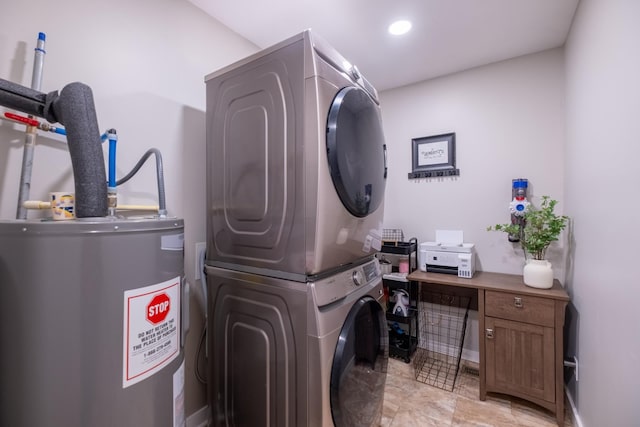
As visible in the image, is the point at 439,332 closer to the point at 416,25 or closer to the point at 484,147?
the point at 484,147

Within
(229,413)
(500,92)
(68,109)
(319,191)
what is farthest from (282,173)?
(500,92)

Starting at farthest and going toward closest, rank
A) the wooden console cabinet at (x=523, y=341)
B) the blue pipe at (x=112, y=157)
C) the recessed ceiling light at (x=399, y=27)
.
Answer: the recessed ceiling light at (x=399, y=27)
the wooden console cabinet at (x=523, y=341)
the blue pipe at (x=112, y=157)

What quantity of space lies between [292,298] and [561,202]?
7.64 ft

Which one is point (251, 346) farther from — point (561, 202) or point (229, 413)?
point (561, 202)

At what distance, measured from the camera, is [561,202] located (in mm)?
2162

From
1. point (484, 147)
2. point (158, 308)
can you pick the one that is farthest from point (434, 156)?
point (158, 308)

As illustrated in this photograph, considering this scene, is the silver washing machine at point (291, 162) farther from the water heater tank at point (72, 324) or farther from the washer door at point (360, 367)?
the water heater tank at point (72, 324)

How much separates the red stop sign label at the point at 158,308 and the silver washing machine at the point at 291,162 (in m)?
0.43

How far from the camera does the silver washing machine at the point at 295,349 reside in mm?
1019

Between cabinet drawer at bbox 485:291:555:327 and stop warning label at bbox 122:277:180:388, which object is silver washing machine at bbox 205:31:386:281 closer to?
stop warning label at bbox 122:277:180:388

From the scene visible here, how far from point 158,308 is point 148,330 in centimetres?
6

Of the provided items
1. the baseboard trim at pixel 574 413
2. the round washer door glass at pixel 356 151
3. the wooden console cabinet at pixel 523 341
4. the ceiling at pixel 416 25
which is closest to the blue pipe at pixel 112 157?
the round washer door glass at pixel 356 151

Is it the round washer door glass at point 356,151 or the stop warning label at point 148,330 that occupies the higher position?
the round washer door glass at point 356,151

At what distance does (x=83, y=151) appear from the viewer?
2.52 ft
